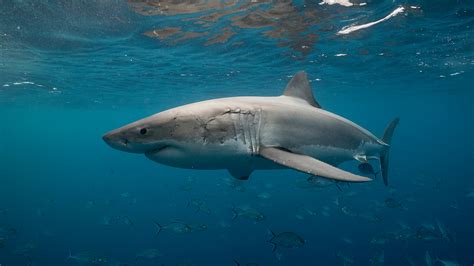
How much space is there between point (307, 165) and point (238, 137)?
850 mm

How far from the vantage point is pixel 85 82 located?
2511 cm

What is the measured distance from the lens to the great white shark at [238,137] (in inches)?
130

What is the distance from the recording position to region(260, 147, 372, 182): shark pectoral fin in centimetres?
302

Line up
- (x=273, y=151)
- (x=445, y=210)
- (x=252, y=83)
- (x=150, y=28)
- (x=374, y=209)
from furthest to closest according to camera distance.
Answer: (x=252, y=83) → (x=445, y=210) → (x=374, y=209) → (x=150, y=28) → (x=273, y=151)

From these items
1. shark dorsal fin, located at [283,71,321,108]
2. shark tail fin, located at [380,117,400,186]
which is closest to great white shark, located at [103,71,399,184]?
shark dorsal fin, located at [283,71,321,108]

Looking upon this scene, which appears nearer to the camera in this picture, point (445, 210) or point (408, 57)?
point (408, 57)

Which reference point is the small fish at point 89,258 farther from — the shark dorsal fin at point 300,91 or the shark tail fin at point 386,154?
the shark tail fin at point 386,154

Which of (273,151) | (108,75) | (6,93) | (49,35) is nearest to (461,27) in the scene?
(273,151)

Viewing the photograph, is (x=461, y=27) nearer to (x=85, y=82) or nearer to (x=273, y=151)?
(x=273, y=151)

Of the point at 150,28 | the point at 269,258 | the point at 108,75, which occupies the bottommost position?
the point at 269,258

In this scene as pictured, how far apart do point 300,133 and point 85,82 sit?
24.5 meters

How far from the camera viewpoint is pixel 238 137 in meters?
3.71

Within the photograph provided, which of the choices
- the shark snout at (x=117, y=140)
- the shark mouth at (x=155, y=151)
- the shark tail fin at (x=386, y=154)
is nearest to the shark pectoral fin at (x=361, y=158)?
the shark tail fin at (x=386, y=154)

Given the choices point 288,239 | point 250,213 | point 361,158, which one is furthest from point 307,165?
point 250,213
